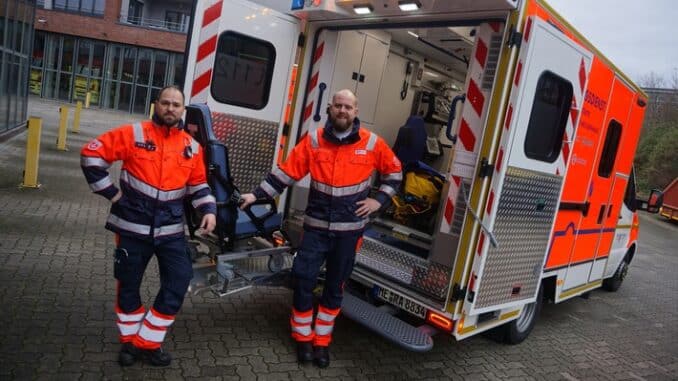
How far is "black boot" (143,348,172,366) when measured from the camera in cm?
305

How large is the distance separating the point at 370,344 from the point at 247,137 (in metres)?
2.07

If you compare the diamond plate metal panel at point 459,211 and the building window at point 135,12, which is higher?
the building window at point 135,12

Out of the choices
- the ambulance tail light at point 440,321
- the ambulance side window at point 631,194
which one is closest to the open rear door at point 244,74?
the ambulance tail light at point 440,321

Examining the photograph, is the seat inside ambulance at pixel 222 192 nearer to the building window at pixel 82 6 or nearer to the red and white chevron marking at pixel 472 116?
the red and white chevron marking at pixel 472 116

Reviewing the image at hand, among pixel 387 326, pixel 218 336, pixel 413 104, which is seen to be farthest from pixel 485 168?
pixel 413 104

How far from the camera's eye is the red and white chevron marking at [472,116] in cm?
348

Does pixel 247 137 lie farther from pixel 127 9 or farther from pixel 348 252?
pixel 127 9

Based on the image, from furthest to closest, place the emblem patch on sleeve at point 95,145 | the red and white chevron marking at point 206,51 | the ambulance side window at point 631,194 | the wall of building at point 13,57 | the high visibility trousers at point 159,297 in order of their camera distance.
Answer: the wall of building at point 13,57 → the ambulance side window at point 631,194 → the red and white chevron marking at point 206,51 → the high visibility trousers at point 159,297 → the emblem patch on sleeve at point 95,145

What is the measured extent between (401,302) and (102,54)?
93.9 feet

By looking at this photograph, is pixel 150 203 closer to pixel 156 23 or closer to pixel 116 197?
pixel 116 197

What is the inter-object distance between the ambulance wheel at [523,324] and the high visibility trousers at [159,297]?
113 inches

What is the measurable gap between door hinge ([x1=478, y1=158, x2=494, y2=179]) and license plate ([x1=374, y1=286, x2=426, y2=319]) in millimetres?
1038

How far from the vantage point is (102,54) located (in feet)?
90.4

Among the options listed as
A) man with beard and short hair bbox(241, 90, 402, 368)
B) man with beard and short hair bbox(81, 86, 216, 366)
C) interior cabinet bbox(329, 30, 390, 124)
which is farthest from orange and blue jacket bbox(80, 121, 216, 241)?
interior cabinet bbox(329, 30, 390, 124)
